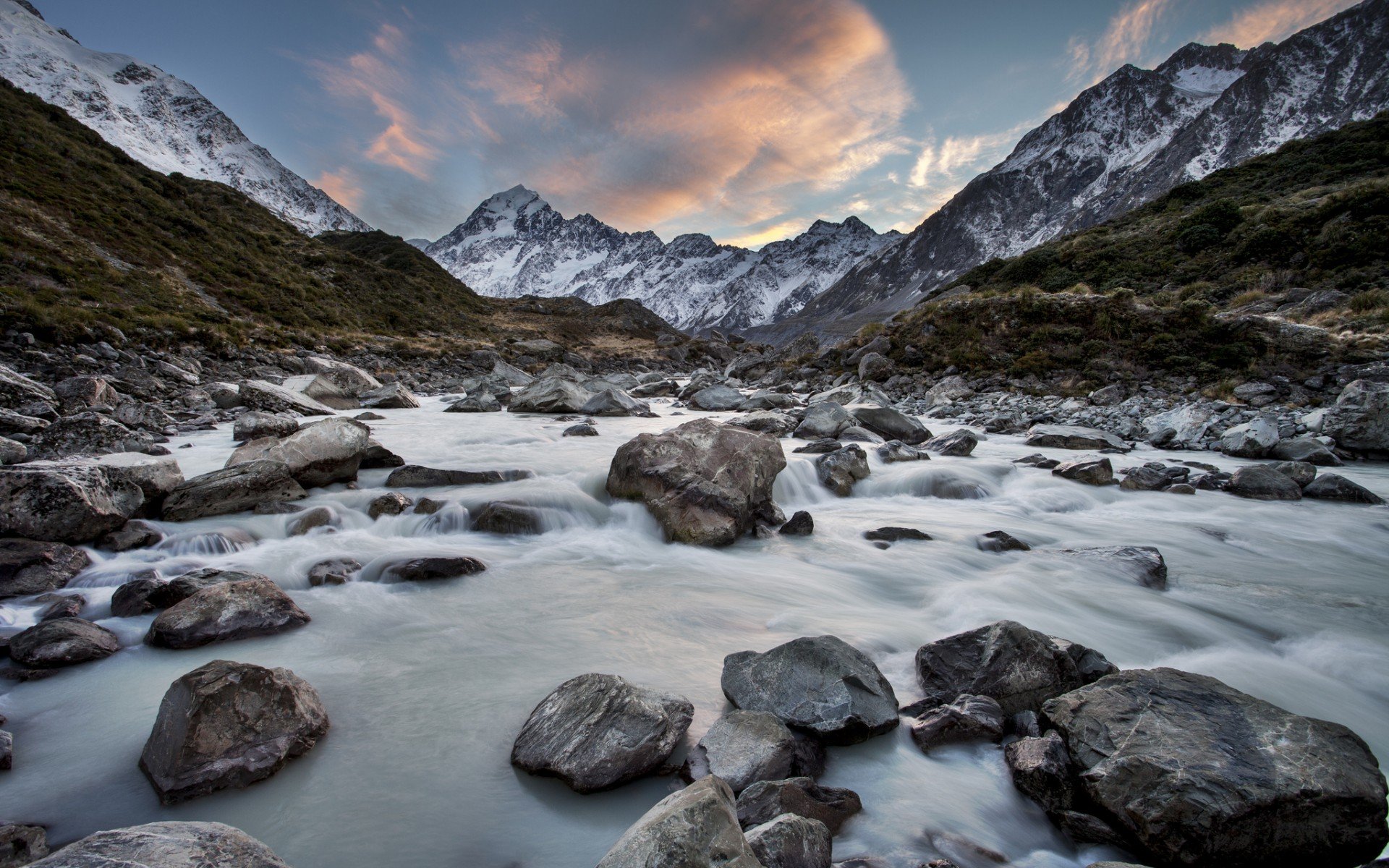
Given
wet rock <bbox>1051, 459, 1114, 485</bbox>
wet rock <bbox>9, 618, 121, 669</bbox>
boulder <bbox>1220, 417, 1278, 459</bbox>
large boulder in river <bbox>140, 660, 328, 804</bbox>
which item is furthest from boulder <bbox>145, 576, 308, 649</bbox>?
boulder <bbox>1220, 417, 1278, 459</bbox>

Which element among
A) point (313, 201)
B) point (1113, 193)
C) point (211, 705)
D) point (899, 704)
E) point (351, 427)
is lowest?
point (899, 704)

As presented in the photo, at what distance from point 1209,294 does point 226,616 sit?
2676 centimetres

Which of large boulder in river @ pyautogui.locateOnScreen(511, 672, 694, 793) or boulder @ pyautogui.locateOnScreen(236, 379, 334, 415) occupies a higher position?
Result: boulder @ pyautogui.locateOnScreen(236, 379, 334, 415)

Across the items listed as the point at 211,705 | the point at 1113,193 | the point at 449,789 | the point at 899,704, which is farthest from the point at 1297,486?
the point at 1113,193

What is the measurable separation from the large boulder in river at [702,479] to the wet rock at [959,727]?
3.06 metres

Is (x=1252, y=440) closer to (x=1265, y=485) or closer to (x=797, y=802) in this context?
(x=1265, y=485)

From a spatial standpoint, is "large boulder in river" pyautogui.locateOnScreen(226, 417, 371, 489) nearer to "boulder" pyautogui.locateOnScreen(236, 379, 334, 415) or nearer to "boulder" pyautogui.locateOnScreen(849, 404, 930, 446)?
"boulder" pyautogui.locateOnScreen(236, 379, 334, 415)

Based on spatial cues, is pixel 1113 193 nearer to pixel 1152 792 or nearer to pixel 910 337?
pixel 910 337

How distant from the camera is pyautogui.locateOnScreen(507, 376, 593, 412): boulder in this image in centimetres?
1464

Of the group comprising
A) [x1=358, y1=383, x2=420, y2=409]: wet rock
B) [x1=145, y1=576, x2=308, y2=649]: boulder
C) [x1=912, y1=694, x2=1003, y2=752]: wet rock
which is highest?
[x1=358, y1=383, x2=420, y2=409]: wet rock

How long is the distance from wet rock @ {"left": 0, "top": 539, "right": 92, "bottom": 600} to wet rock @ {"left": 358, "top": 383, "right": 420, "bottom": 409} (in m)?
11.2

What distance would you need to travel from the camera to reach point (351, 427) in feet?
21.3

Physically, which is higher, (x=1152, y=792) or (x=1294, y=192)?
(x=1294, y=192)

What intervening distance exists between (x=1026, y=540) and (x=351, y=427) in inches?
313
